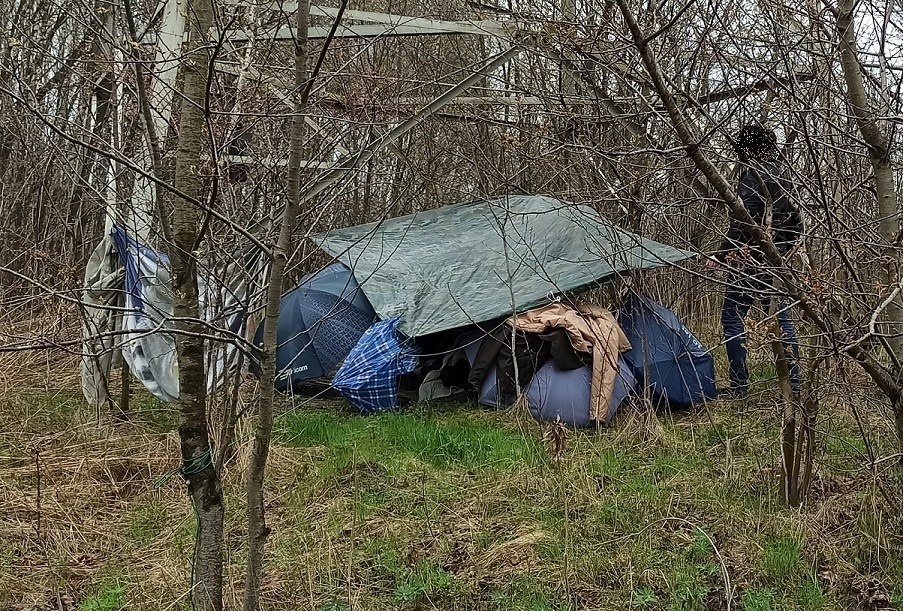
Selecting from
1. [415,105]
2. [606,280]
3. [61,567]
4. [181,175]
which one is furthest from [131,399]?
[181,175]

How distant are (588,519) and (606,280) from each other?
228 centimetres

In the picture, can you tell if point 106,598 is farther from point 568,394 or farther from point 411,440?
point 568,394

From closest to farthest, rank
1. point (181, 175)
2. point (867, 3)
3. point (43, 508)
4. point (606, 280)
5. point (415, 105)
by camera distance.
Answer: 1. point (181, 175)
2. point (867, 3)
3. point (43, 508)
4. point (415, 105)
5. point (606, 280)

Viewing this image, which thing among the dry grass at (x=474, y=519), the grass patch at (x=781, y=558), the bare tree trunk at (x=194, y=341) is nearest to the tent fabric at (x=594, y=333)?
the dry grass at (x=474, y=519)

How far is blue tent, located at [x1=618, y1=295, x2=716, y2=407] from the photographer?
529cm

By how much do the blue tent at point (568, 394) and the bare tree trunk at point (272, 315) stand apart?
3063mm

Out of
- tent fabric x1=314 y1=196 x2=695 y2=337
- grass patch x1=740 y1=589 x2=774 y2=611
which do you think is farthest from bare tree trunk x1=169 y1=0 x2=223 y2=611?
tent fabric x1=314 y1=196 x2=695 y2=337

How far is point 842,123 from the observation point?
3.25 metres

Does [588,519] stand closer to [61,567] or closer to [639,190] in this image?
[639,190]

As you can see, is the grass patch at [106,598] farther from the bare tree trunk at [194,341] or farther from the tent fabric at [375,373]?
the tent fabric at [375,373]

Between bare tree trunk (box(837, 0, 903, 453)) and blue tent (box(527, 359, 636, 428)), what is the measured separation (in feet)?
8.32

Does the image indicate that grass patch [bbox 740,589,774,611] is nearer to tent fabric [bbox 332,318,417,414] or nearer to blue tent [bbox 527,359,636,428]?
blue tent [bbox 527,359,636,428]

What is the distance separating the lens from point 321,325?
635 cm

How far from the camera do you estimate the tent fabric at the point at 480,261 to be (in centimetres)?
559
